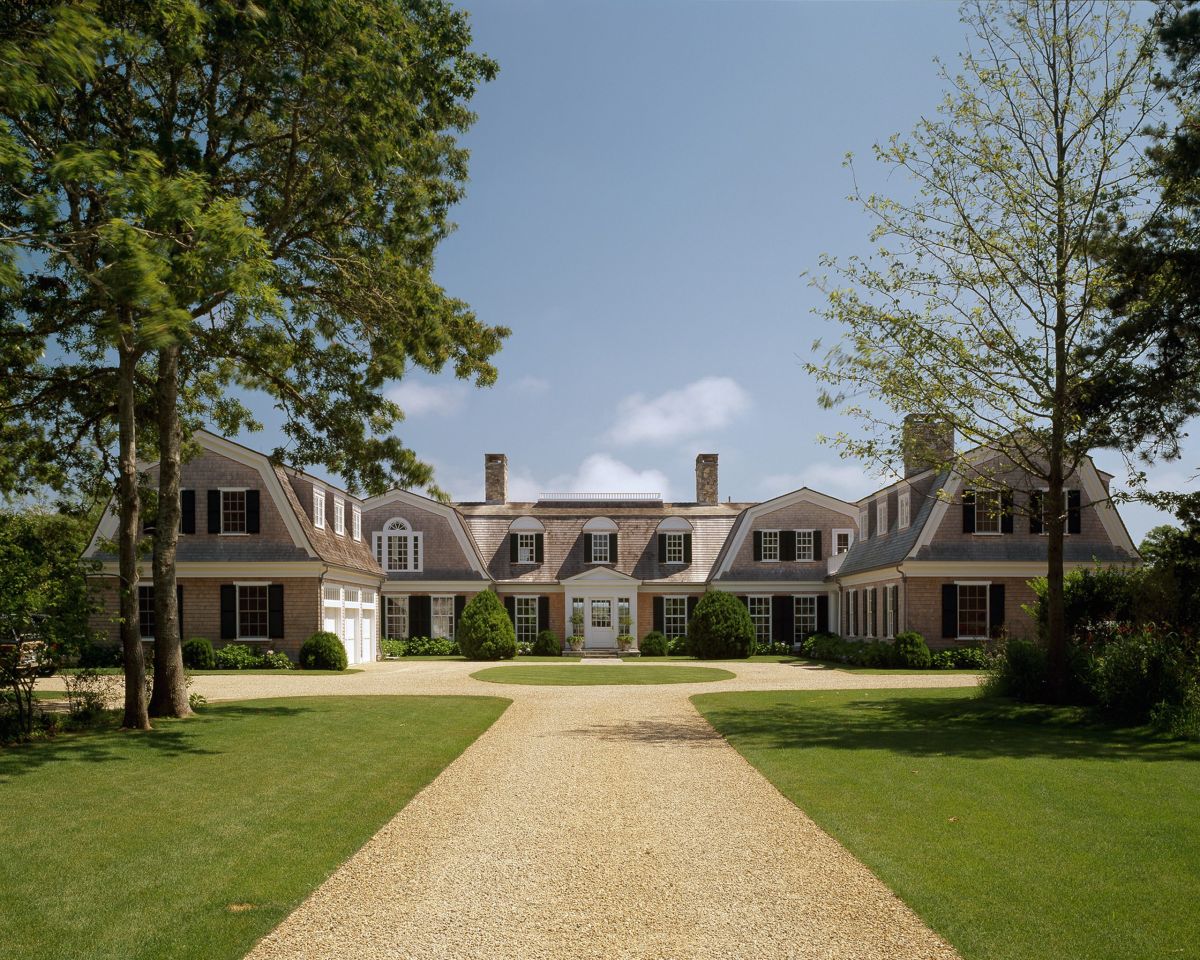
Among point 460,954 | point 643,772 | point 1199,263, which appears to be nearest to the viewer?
point 460,954

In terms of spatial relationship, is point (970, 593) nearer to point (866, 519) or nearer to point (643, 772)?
point (866, 519)

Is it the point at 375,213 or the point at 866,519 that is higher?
the point at 375,213

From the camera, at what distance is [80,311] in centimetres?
1518

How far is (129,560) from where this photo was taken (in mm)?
14531

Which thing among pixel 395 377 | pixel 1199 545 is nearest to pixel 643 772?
pixel 395 377

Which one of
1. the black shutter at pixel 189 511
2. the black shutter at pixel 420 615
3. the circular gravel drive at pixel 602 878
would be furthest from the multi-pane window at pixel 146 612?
the circular gravel drive at pixel 602 878

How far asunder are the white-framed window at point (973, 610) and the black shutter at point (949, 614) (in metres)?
0.21

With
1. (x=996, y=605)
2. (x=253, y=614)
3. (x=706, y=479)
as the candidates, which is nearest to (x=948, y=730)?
(x=996, y=605)

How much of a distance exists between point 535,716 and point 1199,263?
1179cm

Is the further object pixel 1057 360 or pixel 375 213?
pixel 1057 360

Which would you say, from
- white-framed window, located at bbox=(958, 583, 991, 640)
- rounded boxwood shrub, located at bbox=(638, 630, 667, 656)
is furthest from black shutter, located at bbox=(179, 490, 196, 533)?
white-framed window, located at bbox=(958, 583, 991, 640)

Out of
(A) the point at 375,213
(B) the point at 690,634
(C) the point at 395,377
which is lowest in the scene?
(B) the point at 690,634

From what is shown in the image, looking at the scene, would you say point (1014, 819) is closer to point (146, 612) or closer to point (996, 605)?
point (996, 605)

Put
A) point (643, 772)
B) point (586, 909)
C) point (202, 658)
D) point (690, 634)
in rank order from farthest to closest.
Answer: point (690, 634) < point (202, 658) < point (643, 772) < point (586, 909)
